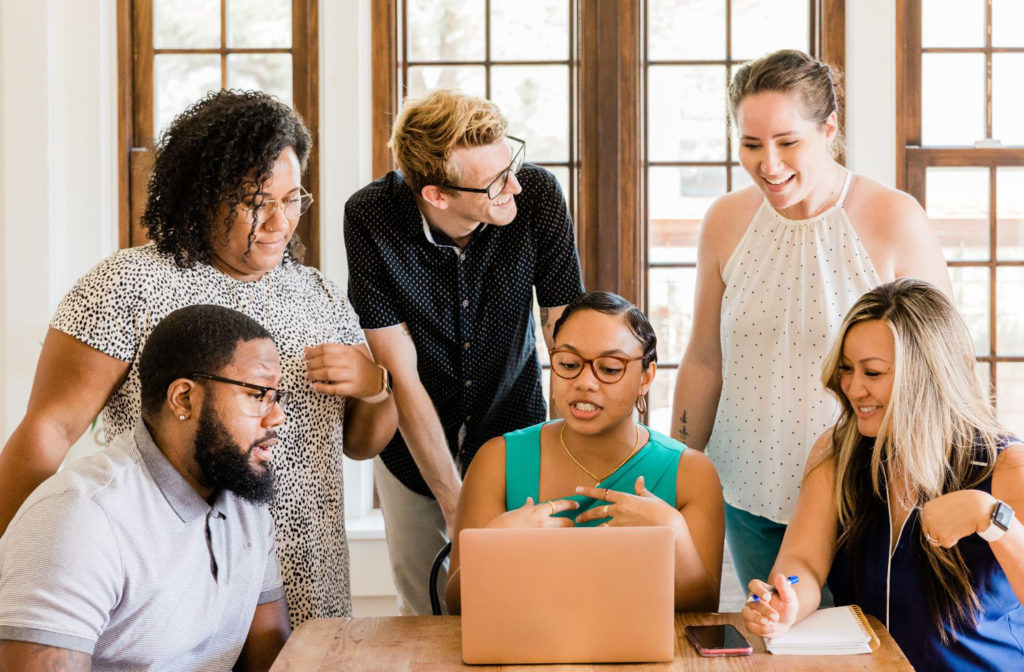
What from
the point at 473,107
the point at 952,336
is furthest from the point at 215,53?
the point at 952,336

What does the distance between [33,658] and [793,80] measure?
5.14 feet

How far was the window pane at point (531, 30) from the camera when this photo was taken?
11.5ft

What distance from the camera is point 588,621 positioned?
4.45 ft

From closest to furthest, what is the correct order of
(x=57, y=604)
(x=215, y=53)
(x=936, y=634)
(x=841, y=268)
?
1. (x=57, y=604)
2. (x=936, y=634)
3. (x=841, y=268)
4. (x=215, y=53)

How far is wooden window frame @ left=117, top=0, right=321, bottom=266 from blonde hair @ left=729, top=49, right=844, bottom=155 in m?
1.85

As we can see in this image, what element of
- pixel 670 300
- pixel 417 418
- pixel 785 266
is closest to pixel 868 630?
pixel 785 266

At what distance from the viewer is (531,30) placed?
11.5 ft

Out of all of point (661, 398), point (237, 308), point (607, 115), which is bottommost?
point (661, 398)

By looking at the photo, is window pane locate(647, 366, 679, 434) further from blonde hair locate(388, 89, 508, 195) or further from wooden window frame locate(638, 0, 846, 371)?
blonde hair locate(388, 89, 508, 195)

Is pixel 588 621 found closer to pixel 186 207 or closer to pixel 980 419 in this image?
pixel 980 419

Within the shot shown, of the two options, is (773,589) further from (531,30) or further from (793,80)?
(531,30)

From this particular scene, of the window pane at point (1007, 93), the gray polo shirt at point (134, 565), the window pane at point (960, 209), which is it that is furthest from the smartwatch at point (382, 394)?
the window pane at point (1007, 93)

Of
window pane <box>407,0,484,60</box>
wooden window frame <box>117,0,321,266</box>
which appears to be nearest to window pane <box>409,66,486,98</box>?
window pane <box>407,0,484,60</box>

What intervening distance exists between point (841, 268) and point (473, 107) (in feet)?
2.58
